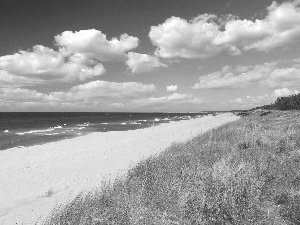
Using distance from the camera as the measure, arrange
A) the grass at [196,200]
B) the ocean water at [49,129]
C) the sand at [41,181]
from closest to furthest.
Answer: the grass at [196,200] → the sand at [41,181] → the ocean water at [49,129]

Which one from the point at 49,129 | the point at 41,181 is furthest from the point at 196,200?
the point at 49,129

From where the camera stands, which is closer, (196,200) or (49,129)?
(196,200)

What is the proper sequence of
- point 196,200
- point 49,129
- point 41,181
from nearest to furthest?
point 196,200
point 41,181
point 49,129

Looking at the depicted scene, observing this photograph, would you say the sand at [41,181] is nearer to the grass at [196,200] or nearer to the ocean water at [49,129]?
the grass at [196,200]

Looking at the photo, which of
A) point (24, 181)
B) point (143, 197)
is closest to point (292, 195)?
point (143, 197)

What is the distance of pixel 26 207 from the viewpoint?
22.6ft

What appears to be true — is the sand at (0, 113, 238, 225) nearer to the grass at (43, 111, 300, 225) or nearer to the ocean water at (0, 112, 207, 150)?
the grass at (43, 111, 300, 225)

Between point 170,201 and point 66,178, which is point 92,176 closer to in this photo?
point 66,178

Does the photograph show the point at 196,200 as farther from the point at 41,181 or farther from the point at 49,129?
the point at 49,129

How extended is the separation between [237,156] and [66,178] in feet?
24.7

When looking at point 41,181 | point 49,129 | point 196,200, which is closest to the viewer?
point 196,200

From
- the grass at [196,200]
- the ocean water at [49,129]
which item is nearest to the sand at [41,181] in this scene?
the grass at [196,200]

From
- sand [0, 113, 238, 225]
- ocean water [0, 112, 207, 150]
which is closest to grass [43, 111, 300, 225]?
sand [0, 113, 238, 225]

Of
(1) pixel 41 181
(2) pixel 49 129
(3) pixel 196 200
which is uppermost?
(3) pixel 196 200
